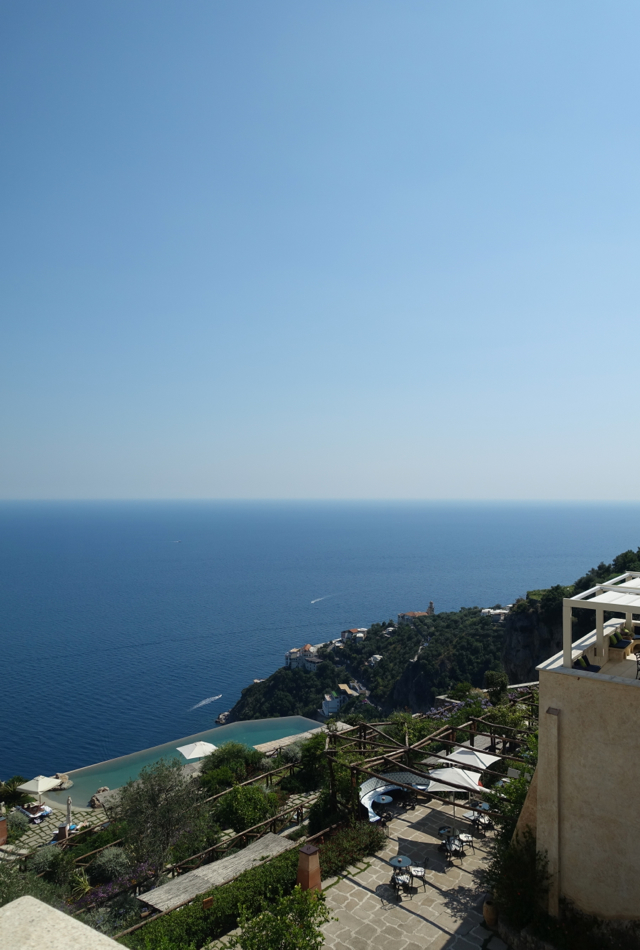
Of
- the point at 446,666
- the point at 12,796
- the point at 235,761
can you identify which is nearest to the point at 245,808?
the point at 235,761

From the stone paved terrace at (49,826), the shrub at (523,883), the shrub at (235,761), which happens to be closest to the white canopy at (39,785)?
the stone paved terrace at (49,826)

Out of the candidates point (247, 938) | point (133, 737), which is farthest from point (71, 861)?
point (133, 737)

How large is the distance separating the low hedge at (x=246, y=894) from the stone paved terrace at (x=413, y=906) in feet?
1.22

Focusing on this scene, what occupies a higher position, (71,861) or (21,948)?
(21,948)

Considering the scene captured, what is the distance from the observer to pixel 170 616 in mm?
104375

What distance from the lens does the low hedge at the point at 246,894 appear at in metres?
10.3

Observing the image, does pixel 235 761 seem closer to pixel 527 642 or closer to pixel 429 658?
pixel 527 642

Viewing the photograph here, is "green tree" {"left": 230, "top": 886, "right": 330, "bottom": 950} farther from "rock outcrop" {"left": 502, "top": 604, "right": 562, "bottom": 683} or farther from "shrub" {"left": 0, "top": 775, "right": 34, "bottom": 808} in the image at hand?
"rock outcrop" {"left": 502, "top": 604, "right": 562, "bottom": 683}

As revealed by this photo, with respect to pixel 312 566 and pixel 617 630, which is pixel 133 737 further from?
pixel 312 566

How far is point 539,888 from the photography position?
30.8ft

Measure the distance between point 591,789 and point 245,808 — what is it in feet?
39.5

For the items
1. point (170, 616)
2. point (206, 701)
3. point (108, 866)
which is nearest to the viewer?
point (108, 866)

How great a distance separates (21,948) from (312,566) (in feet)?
552

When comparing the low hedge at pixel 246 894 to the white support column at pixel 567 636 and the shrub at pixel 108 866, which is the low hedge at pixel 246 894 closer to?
the shrub at pixel 108 866
